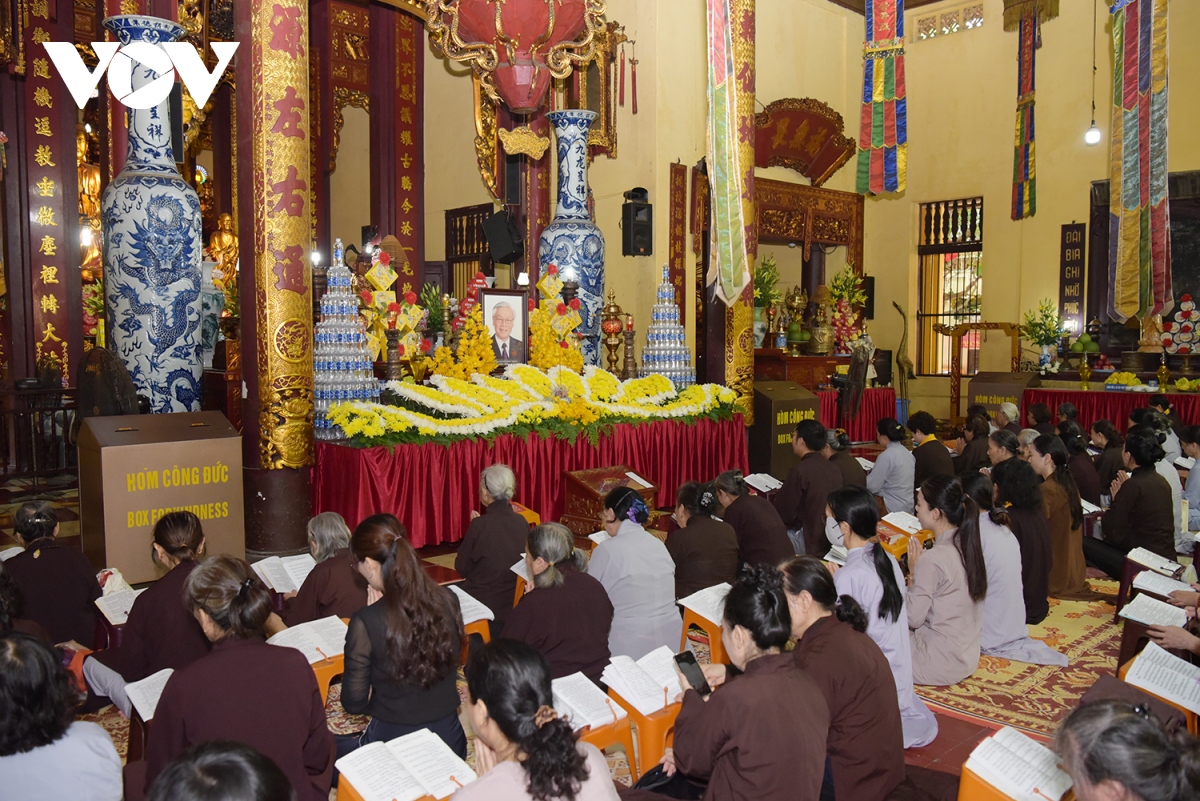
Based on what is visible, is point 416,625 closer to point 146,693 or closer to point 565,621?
point 565,621

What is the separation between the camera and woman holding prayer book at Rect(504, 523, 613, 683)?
3.05 m

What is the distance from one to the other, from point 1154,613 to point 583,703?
2.22 metres

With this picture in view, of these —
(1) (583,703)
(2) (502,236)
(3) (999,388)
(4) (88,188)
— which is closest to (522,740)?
(1) (583,703)

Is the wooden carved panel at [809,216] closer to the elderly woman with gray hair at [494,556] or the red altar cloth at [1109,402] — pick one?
the red altar cloth at [1109,402]

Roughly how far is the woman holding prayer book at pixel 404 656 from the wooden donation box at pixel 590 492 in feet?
12.1

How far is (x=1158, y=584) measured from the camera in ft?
12.3

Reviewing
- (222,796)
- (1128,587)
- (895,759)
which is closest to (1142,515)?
(1128,587)

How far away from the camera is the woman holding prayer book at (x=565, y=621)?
3053mm

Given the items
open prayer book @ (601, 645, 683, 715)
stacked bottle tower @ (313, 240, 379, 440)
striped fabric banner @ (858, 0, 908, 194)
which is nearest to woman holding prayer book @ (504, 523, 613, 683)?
open prayer book @ (601, 645, 683, 715)

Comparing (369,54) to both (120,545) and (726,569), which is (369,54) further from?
(726,569)

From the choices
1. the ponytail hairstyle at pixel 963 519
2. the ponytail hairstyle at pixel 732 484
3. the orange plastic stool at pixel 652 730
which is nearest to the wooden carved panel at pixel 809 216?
the ponytail hairstyle at pixel 732 484

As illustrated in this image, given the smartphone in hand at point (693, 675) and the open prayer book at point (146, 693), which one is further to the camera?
the open prayer book at point (146, 693)

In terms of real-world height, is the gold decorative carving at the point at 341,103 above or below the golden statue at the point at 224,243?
above

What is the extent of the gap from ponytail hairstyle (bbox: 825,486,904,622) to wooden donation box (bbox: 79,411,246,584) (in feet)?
11.4
